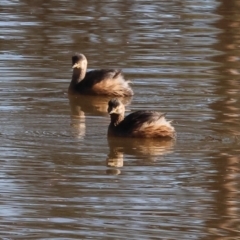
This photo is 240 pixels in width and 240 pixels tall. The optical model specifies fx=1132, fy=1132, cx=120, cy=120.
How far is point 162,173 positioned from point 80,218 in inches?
58.0

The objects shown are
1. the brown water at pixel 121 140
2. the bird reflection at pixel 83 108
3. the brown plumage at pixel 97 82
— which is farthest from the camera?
the brown plumage at pixel 97 82

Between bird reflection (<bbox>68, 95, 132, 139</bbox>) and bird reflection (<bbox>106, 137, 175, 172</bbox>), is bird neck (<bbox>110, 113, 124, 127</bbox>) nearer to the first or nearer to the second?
bird reflection (<bbox>106, 137, 175, 172</bbox>)

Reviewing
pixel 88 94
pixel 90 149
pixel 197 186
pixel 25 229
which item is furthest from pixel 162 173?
pixel 88 94

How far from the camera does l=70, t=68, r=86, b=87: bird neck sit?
13155 millimetres

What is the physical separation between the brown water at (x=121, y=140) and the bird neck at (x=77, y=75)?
18cm

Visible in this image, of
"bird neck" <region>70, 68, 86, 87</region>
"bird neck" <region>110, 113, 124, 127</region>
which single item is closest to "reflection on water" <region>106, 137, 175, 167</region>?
"bird neck" <region>110, 113, 124, 127</region>

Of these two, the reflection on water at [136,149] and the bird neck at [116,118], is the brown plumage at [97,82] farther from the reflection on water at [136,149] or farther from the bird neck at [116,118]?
the reflection on water at [136,149]

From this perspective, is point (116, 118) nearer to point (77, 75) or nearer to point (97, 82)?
point (97, 82)

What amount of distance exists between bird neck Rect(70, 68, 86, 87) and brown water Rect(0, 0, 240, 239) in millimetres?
176

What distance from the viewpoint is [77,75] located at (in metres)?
13.3

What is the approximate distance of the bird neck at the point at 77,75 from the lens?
13.2 metres

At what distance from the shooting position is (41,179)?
880 centimetres

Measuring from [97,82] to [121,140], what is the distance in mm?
2742

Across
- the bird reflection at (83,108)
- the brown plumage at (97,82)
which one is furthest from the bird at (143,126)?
the brown plumage at (97,82)
